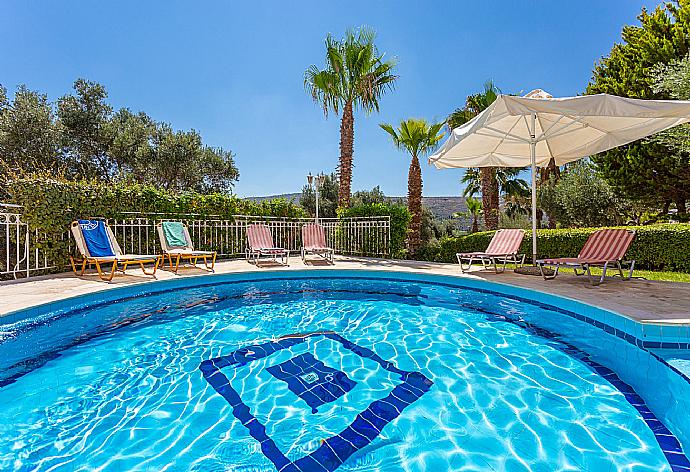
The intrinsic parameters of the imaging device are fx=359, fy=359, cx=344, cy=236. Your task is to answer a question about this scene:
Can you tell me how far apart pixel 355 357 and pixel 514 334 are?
6.68 feet

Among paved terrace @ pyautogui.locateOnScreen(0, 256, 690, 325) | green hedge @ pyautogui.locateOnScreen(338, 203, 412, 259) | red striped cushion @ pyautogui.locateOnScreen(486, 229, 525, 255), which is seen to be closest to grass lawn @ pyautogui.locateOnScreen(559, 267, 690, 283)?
paved terrace @ pyautogui.locateOnScreen(0, 256, 690, 325)

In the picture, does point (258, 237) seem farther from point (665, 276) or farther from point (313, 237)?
point (665, 276)

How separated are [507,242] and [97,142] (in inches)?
884

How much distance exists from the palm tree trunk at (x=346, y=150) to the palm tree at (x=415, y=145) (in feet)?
5.28

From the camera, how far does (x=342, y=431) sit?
229 centimetres

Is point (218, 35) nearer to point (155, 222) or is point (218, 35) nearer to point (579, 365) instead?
point (155, 222)

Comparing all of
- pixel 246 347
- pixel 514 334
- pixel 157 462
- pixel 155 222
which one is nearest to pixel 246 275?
pixel 155 222

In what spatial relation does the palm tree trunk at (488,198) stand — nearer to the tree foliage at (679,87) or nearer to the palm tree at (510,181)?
the tree foliage at (679,87)

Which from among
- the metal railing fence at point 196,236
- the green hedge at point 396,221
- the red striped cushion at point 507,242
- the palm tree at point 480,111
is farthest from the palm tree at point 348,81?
the red striped cushion at point 507,242

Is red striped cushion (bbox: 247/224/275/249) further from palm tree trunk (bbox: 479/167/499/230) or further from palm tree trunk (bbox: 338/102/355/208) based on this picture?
palm tree trunk (bbox: 479/167/499/230)

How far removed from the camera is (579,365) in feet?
10.8

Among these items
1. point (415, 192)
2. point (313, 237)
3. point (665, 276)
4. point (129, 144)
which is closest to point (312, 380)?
point (665, 276)

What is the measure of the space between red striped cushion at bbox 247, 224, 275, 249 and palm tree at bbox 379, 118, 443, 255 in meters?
5.45

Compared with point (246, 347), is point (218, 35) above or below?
above
